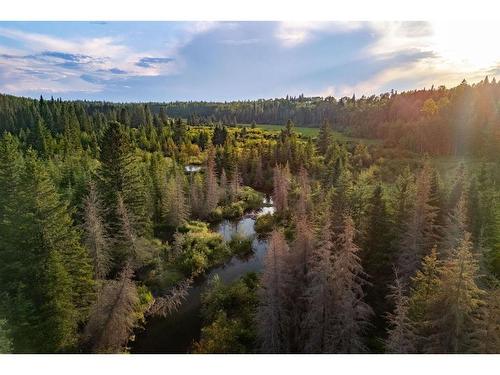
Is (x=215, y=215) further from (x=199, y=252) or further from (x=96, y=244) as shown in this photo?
(x=96, y=244)

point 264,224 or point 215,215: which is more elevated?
point 215,215

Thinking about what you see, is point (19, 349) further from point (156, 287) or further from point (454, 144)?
point (454, 144)

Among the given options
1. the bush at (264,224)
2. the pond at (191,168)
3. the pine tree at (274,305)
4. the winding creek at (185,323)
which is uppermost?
the pine tree at (274,305)

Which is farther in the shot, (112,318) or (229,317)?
(229,317)

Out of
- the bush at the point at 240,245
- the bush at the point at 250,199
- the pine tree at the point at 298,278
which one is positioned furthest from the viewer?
the bush at the point at 250,199

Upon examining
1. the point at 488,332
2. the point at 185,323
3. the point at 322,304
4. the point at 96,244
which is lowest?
the point at 185,323

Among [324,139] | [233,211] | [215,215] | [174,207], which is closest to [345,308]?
[174,207]

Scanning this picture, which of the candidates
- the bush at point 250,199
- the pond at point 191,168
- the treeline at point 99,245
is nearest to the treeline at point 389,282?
the treeline at point 99,245

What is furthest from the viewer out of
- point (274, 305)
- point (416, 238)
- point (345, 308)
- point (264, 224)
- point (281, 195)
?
point (281, 195)

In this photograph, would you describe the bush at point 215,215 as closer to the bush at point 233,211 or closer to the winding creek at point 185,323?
the bush at point 233,211
